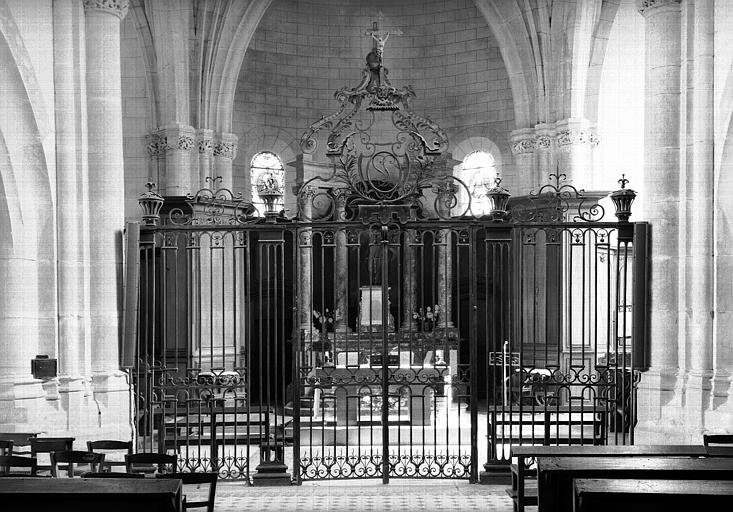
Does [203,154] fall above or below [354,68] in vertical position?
below

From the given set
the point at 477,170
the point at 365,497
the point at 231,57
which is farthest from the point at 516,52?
the point at 365,497

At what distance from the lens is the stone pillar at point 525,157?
65.3ft

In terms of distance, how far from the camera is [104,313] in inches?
437

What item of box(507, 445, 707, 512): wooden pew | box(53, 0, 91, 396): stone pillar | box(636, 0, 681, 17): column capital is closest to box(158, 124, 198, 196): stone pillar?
box(53, 0, 91, 396): stone pillar

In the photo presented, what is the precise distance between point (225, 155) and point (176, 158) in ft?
4.39

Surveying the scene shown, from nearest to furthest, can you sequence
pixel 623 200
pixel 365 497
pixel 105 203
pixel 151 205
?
pixel 365 497
pixel 623 200
pixel 151 205
pixel 105 203

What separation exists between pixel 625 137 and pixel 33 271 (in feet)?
44.8

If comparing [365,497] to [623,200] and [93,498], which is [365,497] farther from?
[623,200]

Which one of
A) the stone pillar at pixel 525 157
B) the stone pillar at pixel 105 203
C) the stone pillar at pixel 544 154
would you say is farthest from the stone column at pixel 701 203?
the stone pillar at pixel 525 157

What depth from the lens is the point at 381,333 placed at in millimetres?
16297

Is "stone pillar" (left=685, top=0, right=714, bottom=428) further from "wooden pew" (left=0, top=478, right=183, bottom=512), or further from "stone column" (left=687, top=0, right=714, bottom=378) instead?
"wooden pew" (left=0, top=478, right=183, bottom=512)

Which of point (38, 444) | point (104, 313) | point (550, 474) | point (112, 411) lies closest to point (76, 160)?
point (104, 313)

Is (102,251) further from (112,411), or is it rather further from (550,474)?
(550,474)

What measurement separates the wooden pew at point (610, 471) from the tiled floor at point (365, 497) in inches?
76.9
